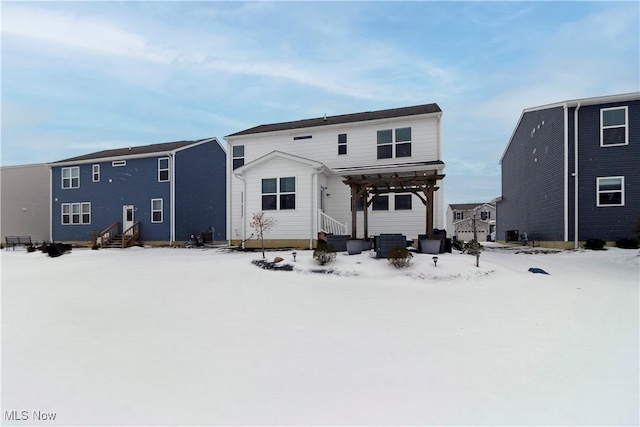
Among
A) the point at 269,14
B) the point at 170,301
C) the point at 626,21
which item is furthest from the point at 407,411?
the point at 626,21

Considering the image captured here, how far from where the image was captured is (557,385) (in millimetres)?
3471

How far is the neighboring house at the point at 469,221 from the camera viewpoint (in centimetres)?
3800

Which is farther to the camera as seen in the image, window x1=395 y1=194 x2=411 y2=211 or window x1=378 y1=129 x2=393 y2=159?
window x1=378 y1=129 x2=393 y2=159

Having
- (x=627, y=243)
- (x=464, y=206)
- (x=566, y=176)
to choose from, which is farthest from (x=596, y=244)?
(x=464, y=206)

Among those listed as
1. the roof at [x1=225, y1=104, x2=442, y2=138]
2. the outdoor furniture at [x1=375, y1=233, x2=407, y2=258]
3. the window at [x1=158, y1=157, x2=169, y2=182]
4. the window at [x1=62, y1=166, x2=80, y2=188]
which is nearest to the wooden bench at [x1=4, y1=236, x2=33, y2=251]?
the window at [x1=62, y1=166, x2=80, y2=188]

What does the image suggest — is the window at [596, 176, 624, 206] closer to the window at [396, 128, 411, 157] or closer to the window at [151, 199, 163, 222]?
the window at [396, 128, 411, 157]

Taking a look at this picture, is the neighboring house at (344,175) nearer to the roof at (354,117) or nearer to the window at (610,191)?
the roof at (354,117)

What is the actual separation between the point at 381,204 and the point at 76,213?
22352mm

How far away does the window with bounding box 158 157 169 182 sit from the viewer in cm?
2186

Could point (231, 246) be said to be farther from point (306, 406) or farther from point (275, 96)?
point (275, 96)

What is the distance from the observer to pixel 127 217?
22.5 meters

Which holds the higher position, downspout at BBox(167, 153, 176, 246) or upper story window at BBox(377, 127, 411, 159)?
upper story window at BBox(377, 127, 411, 159)

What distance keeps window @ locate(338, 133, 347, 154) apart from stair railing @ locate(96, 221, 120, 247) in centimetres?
1637

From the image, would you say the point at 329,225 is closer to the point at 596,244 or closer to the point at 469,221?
the point at 596,244
